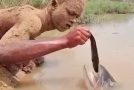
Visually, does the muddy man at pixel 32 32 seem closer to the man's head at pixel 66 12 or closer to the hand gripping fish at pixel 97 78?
the man's head at pixel 66 12

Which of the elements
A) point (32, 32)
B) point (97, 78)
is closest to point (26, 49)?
point (32, 32)

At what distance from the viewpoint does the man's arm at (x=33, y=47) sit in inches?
127

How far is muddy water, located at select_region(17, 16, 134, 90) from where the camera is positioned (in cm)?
364

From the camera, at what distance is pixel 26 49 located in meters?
3.23

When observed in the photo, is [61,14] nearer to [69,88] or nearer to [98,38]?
[69,88]

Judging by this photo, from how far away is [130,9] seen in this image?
9461 mm

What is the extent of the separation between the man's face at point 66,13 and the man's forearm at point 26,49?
65cm

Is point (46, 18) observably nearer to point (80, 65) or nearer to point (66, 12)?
point (66, 12)

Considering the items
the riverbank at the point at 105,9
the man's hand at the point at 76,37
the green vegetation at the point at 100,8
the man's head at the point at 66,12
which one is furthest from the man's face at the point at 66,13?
the riverbank at the point at 105,9

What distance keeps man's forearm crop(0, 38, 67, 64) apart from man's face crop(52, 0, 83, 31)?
0.65 m

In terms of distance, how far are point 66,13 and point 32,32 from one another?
0.38m

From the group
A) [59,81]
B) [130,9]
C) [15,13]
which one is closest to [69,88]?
[59,81]

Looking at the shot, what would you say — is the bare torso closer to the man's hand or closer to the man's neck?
the man's neck

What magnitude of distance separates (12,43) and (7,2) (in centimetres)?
408
